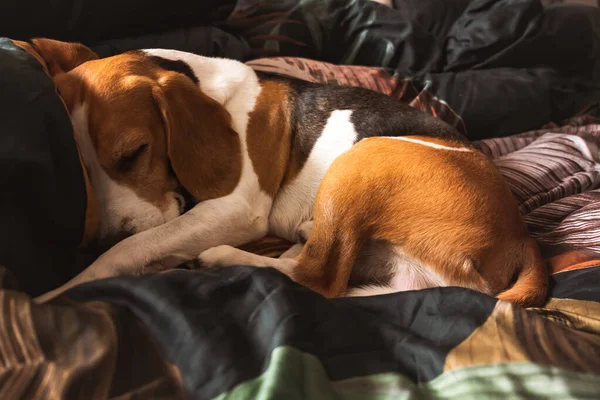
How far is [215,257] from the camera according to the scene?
1.41 meters

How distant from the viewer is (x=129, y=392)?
0.79m

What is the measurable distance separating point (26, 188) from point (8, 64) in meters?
0.36

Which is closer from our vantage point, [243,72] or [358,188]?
[358,188]

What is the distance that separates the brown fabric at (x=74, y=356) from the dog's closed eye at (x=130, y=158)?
0.61m

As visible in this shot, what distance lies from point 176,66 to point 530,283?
129cm

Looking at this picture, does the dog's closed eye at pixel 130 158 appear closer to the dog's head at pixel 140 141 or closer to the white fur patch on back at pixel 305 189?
the dog's head at pixel 140 141

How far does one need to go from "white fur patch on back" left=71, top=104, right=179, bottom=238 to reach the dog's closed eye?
6 centimetres

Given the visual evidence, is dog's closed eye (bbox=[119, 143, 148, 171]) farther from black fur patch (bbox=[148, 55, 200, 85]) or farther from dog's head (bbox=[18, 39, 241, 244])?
black fur patch (bbox=[148, 55, 200, 85])

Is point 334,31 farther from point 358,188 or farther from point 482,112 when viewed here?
point 358,188

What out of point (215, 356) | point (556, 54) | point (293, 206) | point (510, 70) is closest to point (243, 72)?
point (293, 206)

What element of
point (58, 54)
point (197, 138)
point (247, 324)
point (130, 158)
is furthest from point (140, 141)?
point (247, 324)

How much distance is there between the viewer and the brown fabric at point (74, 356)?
77cm

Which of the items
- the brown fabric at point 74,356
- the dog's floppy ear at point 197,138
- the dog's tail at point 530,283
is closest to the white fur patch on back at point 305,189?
the dog's floppy ear at point 197,138

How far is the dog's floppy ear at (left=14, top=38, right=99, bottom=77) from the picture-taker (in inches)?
63.9
